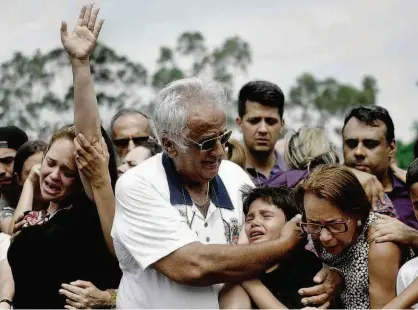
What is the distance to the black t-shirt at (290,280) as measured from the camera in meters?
3.68

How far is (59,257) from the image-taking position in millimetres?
4035

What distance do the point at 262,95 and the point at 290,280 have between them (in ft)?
7.99

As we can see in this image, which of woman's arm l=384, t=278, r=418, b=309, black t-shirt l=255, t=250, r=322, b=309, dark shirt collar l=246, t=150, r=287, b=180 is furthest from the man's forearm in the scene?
dark shirt collar l=246, t=150, r=287, b=180

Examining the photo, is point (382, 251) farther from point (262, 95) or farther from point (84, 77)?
point (262, 95)

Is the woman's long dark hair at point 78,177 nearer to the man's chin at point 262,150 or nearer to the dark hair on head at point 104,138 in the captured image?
the dark hair on head at point 104,138

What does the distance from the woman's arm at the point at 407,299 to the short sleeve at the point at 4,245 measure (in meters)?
2.57

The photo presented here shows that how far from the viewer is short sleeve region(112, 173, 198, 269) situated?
3.34 m

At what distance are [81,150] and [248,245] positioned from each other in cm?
114

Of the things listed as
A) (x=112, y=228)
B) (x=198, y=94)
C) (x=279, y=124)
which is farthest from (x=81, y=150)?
(x=279, y=124)

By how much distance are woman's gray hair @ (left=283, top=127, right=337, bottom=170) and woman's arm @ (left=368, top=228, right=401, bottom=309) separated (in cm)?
156

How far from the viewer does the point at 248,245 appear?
3.35 metres

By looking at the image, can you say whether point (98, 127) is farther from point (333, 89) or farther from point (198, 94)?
point (333, 89)

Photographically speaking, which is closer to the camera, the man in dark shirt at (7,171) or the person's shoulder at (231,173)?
the person's shoulder at (231,173)

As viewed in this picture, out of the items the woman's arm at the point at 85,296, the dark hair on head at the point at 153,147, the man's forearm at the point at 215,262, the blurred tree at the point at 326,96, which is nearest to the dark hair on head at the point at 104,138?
the woman's arm at the point at 85,296
